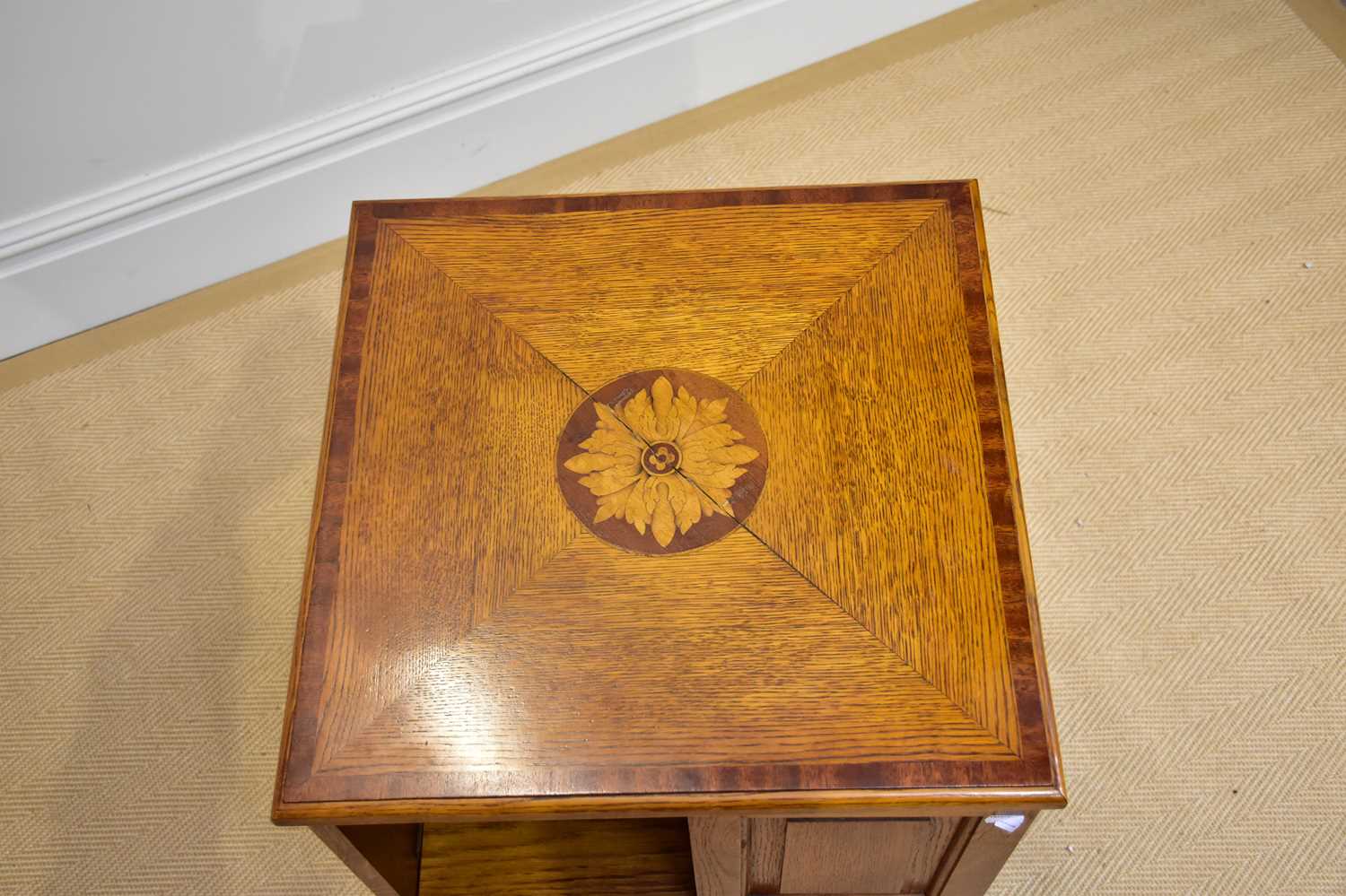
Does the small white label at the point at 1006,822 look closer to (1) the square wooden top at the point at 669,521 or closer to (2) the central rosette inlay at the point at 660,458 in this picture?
(1) the square wooden top at the point at 669,521

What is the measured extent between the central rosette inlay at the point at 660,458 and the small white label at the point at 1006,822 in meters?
0.38

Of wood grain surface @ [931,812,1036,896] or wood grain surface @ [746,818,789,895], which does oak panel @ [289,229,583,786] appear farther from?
wood grain surface @ [931,812,1036,896]

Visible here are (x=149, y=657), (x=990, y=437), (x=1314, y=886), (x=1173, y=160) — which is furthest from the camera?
(x=1173, y=160)

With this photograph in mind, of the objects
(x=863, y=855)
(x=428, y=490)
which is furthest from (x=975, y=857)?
(x=428, y=490)

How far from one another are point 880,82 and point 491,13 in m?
0.57

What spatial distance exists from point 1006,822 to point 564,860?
0.45 meters

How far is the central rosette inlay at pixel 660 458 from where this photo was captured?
104 centimetres

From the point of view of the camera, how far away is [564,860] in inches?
47.9

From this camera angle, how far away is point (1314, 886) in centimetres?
124

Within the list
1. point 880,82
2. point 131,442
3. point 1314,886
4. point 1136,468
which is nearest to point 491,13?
point 880,82

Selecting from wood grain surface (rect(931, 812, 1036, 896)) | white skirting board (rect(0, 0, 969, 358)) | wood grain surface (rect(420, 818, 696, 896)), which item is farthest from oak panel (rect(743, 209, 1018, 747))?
white skirting board (rect(0, 0, 969, 358))

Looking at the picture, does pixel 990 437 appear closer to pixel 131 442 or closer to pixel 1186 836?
pixel 1186 836

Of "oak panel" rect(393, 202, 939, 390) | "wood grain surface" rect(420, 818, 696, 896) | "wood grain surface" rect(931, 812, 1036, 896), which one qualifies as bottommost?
"wood grain surface" rect(931, 812, 1036, 896)

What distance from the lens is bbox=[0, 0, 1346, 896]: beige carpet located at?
1312 mm
